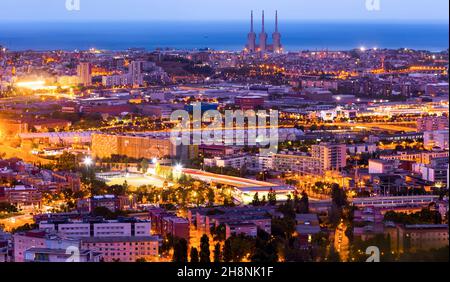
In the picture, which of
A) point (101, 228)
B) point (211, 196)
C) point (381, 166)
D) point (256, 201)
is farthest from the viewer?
point (381, 166)

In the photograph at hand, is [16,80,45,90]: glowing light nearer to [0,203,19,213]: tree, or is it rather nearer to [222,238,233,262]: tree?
[0,203,19,213]: tree

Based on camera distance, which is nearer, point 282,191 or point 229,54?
point 282,191

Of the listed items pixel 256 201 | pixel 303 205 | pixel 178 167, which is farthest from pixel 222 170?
pixel 303 205

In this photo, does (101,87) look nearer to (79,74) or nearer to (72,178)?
(79,74)

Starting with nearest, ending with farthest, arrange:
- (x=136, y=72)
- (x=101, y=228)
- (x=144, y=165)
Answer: (x=101, y=228), (x=144, y=165), (x=136, y=72)

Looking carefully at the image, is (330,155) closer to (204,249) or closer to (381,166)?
(381,166)
